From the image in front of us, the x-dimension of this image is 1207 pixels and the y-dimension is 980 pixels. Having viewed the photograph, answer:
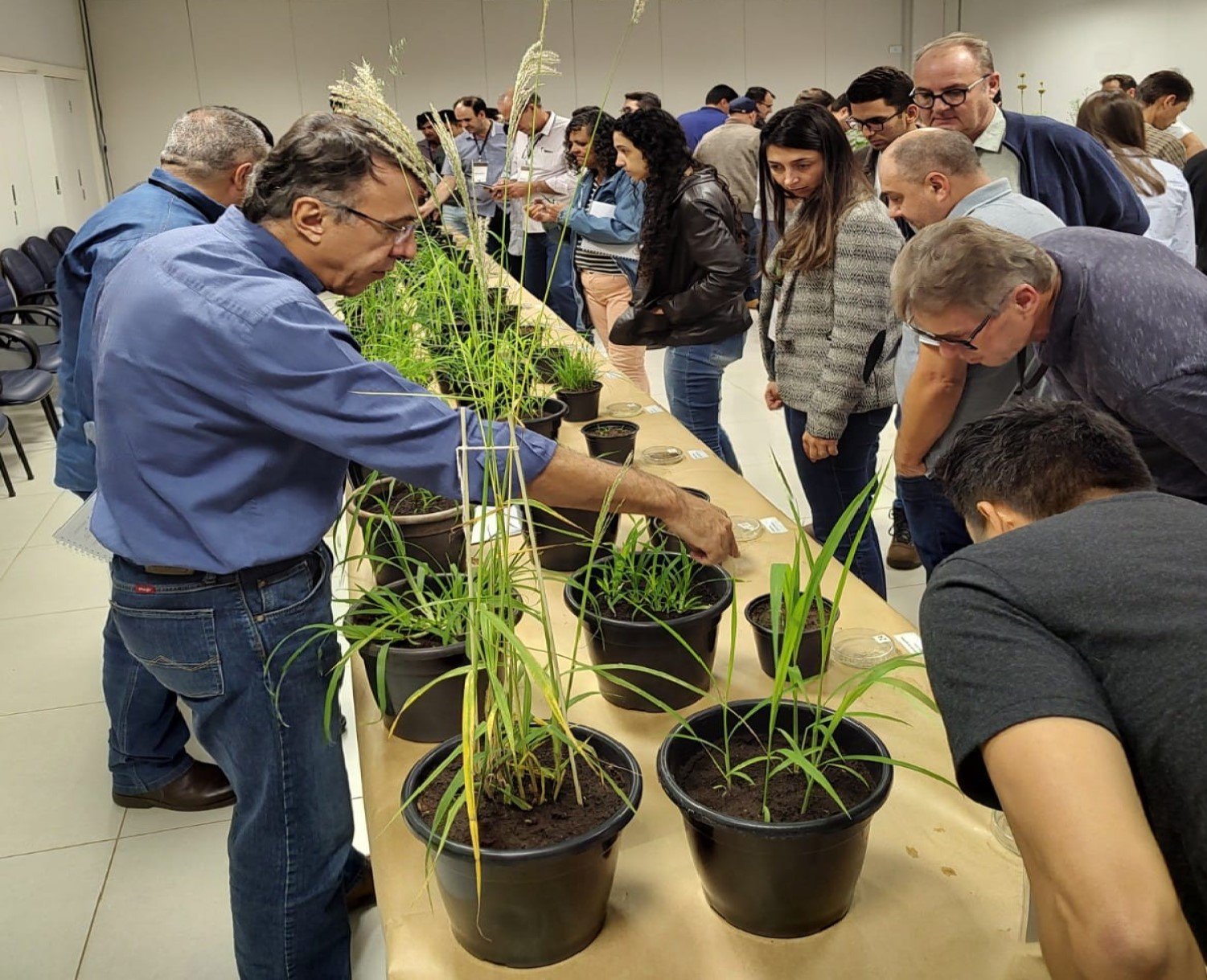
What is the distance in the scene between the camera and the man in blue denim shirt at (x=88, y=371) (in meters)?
2.36

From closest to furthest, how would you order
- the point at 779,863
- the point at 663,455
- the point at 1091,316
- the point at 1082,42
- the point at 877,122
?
the point at 779,863 → the point at 1091,316 → the point at 663,455 → the point at 877,122 → the point at 1082,42

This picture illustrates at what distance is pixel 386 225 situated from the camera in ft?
4.87

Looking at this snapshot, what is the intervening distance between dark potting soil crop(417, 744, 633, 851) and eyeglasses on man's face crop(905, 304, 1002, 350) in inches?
41.6

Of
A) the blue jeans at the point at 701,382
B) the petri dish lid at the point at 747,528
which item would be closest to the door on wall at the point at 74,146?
the blue jeans at the point at 701,382

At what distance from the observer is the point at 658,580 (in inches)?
60.7

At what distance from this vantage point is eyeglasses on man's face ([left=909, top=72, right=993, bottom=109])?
106 inches

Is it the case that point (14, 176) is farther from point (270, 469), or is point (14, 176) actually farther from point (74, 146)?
point (270, 469)

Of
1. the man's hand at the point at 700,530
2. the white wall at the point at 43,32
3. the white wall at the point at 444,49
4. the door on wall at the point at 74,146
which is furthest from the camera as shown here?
the white wall at the point at 444,49

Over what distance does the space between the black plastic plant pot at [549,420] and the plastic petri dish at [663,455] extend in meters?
0.23

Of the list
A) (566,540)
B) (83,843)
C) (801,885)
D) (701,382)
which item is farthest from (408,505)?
(701,382)

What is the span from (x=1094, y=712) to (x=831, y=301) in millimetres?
1890

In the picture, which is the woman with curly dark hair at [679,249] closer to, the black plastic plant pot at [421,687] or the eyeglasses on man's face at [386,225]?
the eyeglasses on man's face at [386,225]

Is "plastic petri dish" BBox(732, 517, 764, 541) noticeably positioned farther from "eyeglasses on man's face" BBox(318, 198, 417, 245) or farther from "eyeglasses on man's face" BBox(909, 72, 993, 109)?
"eyeglasses on man's face" BBox(909, 72, 993, 109)

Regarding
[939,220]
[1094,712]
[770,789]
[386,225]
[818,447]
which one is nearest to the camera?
[1094,712]
